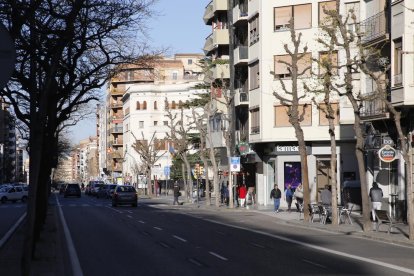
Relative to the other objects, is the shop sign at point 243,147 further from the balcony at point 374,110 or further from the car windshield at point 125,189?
the balcony at point 374,110

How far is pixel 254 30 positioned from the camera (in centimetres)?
5341

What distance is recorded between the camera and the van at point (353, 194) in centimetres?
4222

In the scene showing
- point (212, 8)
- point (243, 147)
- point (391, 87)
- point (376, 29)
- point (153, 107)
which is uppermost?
point (212, 8)

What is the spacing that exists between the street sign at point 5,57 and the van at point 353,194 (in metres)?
36.0

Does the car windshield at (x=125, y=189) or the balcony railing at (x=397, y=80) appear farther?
the car windshield at (x=125, y=189)

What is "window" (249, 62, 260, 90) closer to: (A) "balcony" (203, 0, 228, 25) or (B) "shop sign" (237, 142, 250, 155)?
(B) "shop sign" (237, 142, 250, 155)

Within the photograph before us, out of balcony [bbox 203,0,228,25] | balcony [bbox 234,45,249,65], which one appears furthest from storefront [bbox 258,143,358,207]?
balcony [bbox 203,0,228,25]

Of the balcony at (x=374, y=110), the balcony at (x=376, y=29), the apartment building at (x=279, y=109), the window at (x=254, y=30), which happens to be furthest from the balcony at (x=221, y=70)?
the balcony at (x=376, y=29)

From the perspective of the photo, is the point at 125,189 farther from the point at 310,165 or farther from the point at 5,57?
the point at 5,57

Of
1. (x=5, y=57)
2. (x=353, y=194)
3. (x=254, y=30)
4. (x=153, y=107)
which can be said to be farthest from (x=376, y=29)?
(x=153, y=107)

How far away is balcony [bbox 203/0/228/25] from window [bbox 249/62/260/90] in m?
12.2

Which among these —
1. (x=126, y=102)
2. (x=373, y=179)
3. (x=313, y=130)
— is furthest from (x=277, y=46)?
(x=126, y=102)

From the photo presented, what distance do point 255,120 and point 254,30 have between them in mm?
6504

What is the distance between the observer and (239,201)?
5328cm
